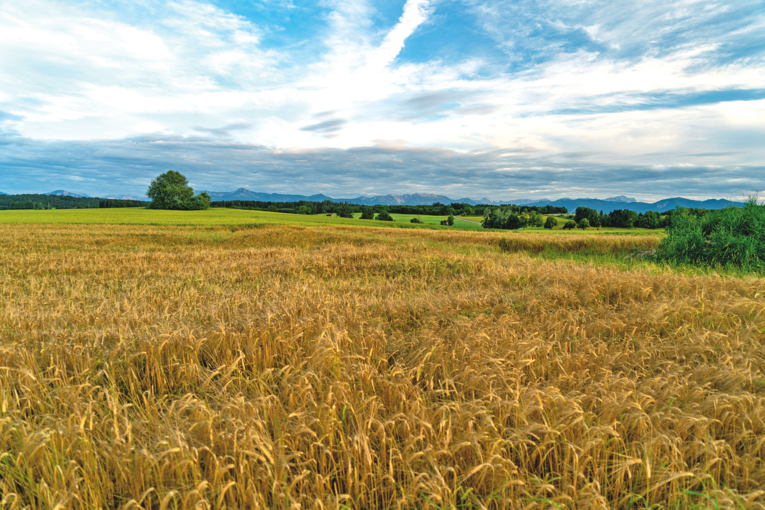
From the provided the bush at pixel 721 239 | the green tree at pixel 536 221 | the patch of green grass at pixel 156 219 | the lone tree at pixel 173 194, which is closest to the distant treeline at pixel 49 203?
the lone tree at pixel 173 194

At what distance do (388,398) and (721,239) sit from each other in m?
16.5

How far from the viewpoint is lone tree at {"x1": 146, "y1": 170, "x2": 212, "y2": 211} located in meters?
100

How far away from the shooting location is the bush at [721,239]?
1288 centimetres

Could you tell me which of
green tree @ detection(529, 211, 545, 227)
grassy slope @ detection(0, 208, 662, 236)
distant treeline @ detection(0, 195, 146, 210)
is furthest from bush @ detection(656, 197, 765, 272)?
distant treeline @ detection(0, 195, 146, 210)

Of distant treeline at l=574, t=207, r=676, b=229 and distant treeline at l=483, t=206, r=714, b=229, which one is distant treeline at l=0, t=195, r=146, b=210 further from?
distant treeline at l=574, t=207, r=676, b=229

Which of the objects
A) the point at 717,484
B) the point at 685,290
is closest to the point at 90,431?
the point at 717,484

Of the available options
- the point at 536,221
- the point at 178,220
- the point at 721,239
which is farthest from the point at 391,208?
the point at 721,239

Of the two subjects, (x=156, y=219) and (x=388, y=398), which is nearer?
(x=388, y=398)

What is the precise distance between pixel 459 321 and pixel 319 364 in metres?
2.70

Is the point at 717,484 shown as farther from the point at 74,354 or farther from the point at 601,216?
the point at 601,216

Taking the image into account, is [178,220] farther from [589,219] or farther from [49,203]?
[49,203]

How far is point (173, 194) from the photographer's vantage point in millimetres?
102875

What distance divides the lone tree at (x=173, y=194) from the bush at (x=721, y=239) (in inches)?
4416

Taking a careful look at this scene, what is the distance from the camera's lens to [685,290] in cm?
795
